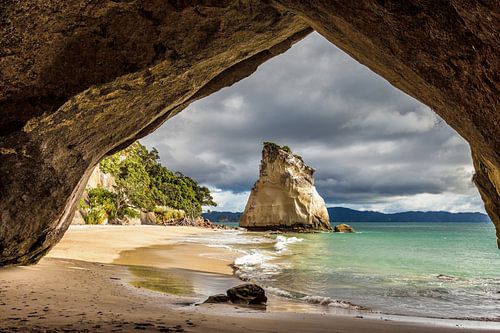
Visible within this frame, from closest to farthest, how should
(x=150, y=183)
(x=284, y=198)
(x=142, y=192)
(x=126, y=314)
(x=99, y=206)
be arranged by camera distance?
(x=126, y=314) → (x=99, y=206) → (x=142, y=192) → (x=284, y=198) → (x=150, y=183)

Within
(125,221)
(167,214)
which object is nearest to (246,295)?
(125,221)

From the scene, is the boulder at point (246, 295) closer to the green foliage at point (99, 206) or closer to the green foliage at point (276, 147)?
the green foliage at point (99, 206)

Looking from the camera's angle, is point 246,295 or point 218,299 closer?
point 218,299

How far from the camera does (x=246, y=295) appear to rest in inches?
295

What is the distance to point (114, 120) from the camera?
307 inches

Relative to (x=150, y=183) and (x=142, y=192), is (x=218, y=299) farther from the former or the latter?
(x=150, y=183)

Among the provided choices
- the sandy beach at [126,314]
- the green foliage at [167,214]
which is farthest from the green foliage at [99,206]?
the sandy beach at [126,314]

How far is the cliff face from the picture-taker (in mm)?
66956

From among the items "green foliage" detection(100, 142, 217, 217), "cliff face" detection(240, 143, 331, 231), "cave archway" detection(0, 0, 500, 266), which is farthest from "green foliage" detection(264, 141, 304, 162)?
"cave archway" detection(0, 0, 500, 266)

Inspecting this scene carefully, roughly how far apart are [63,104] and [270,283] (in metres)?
8.20

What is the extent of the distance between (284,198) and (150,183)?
2765 centimetres

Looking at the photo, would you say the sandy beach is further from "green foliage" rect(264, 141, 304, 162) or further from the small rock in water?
"green foliage" rect(264, 141, 304, 162)

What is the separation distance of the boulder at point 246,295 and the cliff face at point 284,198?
196 feet

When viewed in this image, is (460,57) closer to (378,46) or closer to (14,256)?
(378,46)
